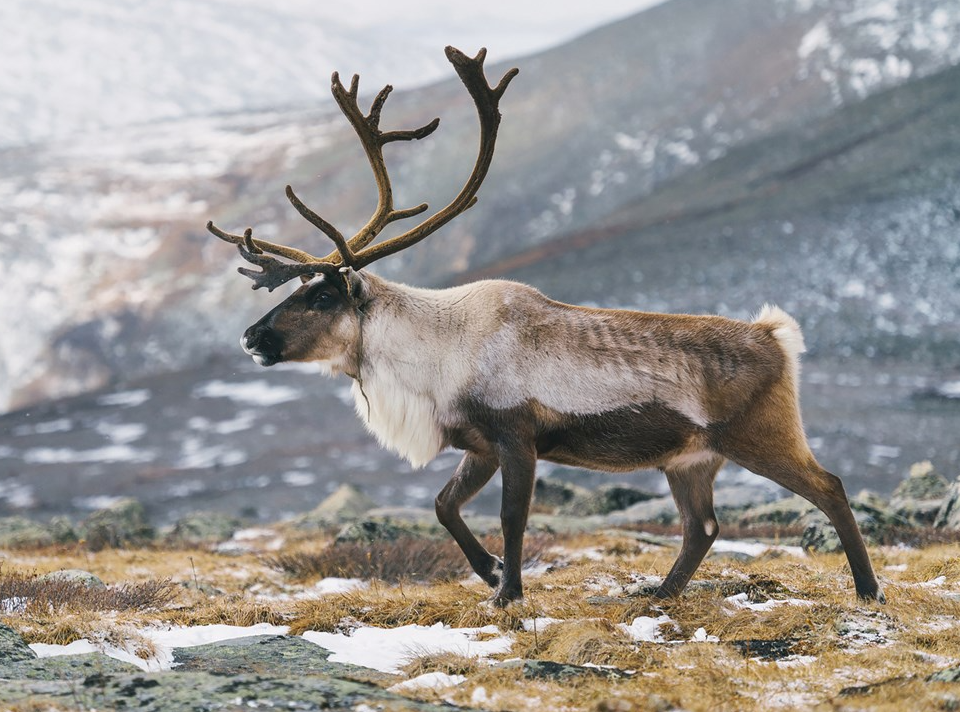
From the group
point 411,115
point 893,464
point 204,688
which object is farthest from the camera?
point 411,115

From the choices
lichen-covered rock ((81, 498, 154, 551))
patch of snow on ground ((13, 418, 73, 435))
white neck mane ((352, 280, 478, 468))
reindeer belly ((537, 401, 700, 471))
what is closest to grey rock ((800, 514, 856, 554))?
reindeer belly ((537, 401, 700, 471))

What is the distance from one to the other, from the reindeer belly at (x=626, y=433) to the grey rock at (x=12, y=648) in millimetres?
2924

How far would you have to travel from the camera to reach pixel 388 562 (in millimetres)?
8141

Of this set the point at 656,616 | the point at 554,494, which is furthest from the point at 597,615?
the point at 554,494

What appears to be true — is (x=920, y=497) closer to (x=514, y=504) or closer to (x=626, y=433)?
(x=626, y=433)

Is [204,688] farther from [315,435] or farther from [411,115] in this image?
[411,115]

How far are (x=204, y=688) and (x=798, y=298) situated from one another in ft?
121

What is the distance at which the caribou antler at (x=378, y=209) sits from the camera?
6582 millimetres

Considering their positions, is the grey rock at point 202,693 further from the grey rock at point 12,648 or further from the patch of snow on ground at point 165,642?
the patch of snow on ground at point 165,642

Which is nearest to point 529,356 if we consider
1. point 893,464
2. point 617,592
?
point 617,592

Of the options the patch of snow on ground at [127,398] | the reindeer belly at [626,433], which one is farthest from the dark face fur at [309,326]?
the patch of snow on ground at [127,398]

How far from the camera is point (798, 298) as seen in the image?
38.4 meters

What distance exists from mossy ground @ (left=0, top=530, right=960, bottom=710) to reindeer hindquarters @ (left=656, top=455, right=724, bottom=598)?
145mm

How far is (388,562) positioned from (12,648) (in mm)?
3583
